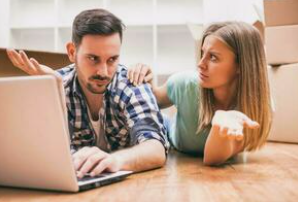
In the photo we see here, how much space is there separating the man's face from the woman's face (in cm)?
25

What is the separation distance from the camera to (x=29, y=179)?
70cm

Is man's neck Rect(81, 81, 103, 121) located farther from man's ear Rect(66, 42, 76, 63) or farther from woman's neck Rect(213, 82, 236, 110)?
woman's neck Rect(213, 82, 236, 110)

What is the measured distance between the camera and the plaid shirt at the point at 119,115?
3.36 ft

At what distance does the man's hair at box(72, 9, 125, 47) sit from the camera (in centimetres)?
104

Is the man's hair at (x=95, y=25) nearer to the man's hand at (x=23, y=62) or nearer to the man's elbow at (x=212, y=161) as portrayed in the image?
the man's hand at (x=23, y=62)

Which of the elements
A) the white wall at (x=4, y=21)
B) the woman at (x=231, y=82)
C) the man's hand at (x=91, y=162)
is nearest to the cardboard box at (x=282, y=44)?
the woman at (x=231, y=82)

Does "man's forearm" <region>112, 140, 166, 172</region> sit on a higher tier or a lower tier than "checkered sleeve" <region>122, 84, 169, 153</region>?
lower

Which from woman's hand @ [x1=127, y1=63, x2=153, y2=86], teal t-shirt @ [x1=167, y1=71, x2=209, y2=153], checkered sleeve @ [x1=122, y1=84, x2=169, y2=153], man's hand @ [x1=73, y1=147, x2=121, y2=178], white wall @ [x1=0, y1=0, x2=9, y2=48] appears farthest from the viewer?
white wall @ [x1=0, y1=0, x2=9, y2=48]

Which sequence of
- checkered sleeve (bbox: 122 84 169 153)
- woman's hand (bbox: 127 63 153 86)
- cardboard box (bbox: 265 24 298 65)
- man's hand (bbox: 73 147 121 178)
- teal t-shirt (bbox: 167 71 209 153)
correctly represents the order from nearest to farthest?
man's hand (bbox: 73 147 121 178) → checkered sleeve (bbox: 122 84 169 153) → woman's hand (bbox: 127 63 153 86) → teal t-shirt (bbox: 167 71 209 153) → cardboard box (bbox: 265 24 298 65)

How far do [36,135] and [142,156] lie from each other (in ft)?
1.15

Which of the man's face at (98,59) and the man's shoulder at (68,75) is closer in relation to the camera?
the man's face at (98,59)

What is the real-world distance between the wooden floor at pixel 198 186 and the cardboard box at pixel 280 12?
36.7 inches

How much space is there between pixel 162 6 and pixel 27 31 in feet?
3.12

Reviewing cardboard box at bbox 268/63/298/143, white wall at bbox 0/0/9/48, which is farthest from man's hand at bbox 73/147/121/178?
white wall at bbox 0/0/9/48
